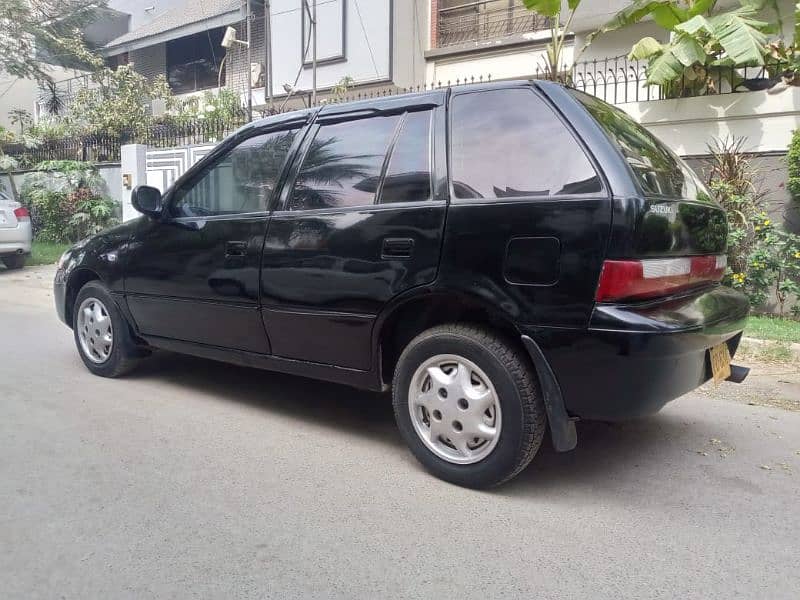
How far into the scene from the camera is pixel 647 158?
11.0 ft

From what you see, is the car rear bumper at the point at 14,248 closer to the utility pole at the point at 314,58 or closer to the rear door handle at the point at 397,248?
the utility pole at the point at 314,58

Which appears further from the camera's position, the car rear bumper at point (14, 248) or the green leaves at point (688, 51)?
the car rear bumper at point (14, 248)

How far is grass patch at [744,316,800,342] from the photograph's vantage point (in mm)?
6039

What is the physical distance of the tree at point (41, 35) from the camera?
17.5 metres

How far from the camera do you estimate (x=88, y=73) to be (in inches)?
791

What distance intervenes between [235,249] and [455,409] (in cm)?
171

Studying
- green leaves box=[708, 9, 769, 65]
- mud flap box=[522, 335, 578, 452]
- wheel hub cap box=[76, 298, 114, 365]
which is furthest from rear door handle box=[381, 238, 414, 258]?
green leaves box=[708, 9, 769, 65]

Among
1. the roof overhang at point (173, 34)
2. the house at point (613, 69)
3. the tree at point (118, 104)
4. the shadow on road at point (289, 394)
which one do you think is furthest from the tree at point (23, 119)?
the shadow on road at point (289, 394)

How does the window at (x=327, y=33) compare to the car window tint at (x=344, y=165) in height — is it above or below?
above

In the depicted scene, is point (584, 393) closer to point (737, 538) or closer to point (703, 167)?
point (737, 538)

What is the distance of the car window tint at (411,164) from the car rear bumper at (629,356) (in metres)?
0.98

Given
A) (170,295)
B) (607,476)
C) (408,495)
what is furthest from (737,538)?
(170,295)

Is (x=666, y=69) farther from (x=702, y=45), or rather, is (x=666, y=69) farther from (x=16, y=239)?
(x=16, y=239)

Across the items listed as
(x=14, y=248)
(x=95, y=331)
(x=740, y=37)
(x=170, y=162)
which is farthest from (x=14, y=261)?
(x=740, y=37)
